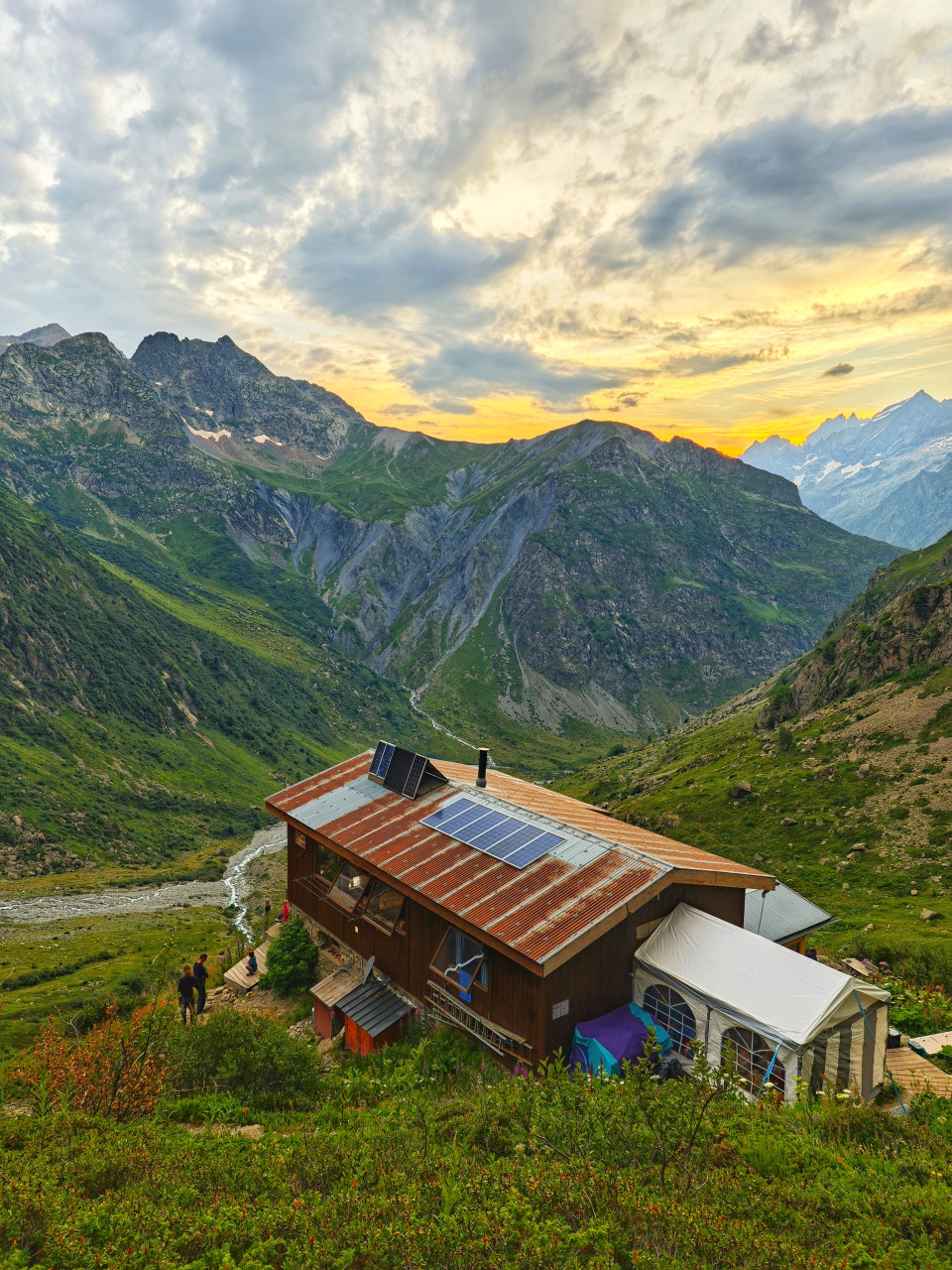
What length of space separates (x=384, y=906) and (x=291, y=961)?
6495 mm

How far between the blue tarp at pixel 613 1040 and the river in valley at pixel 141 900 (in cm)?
5111

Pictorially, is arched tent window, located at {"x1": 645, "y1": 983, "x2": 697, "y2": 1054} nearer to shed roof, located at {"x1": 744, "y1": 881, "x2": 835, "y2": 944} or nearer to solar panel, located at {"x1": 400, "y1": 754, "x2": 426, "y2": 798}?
shed roof, located at {"x1": 744, "y1": 881, "x2": 835, "y2": 944}

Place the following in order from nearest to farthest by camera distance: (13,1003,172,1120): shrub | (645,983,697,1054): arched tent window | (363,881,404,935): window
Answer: (13,1003,172,1120): shrub < (645,983,697,1054): arched tent window < (363,881,404,935): window

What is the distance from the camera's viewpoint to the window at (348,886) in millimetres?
25562

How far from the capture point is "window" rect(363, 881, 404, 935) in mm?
23719

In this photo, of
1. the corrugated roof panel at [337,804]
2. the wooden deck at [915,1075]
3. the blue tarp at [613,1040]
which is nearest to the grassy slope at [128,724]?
the corrugated roof panel at [337,804]

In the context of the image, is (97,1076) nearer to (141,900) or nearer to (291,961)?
(291,961)

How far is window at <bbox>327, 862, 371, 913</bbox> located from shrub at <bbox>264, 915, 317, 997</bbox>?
3.08 metres

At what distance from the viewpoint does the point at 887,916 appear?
31.6m

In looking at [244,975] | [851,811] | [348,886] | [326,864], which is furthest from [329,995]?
[851,811]

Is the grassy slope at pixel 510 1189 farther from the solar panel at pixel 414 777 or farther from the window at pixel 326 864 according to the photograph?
the solar panel at pixel 414 777

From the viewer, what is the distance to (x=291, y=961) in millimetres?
27234

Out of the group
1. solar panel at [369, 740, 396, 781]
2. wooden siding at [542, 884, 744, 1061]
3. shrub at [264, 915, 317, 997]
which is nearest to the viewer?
wooden siding at [542, 884, 744, 1061]

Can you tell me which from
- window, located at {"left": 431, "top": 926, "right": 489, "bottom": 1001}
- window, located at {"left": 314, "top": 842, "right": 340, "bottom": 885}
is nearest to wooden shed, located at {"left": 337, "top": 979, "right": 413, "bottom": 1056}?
window, located at {"left": 431, "top": 926, "right": 489, "bottom": 1001}
